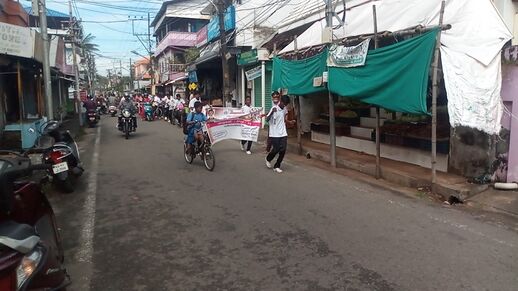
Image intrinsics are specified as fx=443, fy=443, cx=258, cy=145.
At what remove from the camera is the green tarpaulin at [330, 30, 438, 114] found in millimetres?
7062

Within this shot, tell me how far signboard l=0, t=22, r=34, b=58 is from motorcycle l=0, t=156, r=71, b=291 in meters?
9.06

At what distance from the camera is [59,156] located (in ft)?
25.6

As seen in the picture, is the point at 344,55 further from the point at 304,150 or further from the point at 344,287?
the point at 344,287

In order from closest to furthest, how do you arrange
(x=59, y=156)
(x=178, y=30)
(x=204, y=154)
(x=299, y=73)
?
1. (x=59, y=156)
2. (x=204, y=154)
3. (x=299, y=73)
4. (x=178, y=30)

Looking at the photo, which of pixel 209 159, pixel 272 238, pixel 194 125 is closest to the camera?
pixel 272 238

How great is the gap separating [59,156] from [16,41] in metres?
5.81

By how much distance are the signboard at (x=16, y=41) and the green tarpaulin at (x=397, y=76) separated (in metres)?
8.47

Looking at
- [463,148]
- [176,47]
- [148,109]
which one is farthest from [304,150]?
[176,47]

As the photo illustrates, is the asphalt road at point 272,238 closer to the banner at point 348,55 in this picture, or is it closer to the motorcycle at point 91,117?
the banner at point 348,55

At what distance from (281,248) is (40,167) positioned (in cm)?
260

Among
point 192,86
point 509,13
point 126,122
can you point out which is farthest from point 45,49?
point 192,86

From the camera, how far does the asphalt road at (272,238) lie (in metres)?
4.14

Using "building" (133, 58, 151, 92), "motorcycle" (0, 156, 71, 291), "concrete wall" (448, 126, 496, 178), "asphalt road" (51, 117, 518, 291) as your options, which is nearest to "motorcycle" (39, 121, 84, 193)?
"asphalt road" (51, 117, 518, 291)

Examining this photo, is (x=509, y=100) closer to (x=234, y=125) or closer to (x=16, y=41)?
(x=234, y=125)
